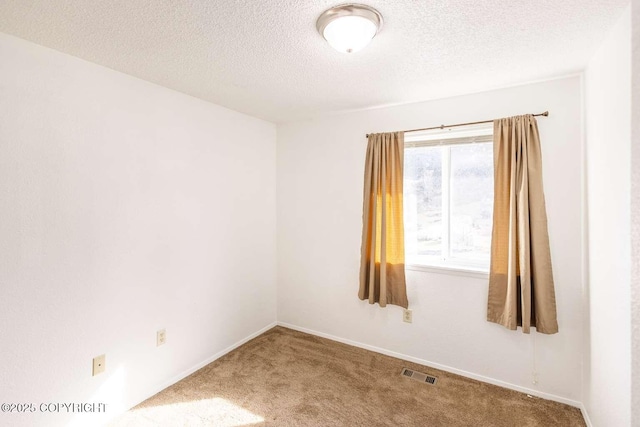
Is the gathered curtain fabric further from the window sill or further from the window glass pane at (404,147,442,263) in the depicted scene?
the window glass pane at (404,147,442,263)

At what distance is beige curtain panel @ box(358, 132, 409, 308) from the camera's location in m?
2.78

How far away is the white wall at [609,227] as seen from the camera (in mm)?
1450

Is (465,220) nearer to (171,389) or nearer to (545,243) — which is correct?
(545,243)

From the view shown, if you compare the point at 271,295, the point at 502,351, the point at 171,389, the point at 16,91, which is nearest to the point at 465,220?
the point at 502,351

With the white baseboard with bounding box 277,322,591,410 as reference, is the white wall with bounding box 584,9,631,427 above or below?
above

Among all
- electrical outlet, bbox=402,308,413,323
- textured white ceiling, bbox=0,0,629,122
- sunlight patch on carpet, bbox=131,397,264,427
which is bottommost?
sunlight patch on carpet, bbox=131,397,264,427

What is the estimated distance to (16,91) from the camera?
167cm

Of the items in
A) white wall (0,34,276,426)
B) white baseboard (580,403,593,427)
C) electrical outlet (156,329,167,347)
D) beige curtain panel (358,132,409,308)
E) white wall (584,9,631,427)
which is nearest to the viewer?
white wall (584,9,631,427)

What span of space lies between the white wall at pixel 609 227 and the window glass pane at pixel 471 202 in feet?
2.15

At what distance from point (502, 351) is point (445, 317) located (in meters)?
0.46

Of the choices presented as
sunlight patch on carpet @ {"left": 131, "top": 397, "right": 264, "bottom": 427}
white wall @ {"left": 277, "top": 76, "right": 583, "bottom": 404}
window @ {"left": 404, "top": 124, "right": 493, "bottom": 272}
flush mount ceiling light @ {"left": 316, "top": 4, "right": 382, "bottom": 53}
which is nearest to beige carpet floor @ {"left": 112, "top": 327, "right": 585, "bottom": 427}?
sunlight patch on carpet @ {"left": 131, "top": 397, "right": 264, "bottom": 427}

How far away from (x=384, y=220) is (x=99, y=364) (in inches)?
92.5

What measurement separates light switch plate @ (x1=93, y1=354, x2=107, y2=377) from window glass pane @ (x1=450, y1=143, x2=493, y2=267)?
2.74 metres

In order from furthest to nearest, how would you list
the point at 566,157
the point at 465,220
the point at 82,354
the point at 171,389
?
the point at 465,220, the point at 171,389, the point at 566,157, the point at 82,354
